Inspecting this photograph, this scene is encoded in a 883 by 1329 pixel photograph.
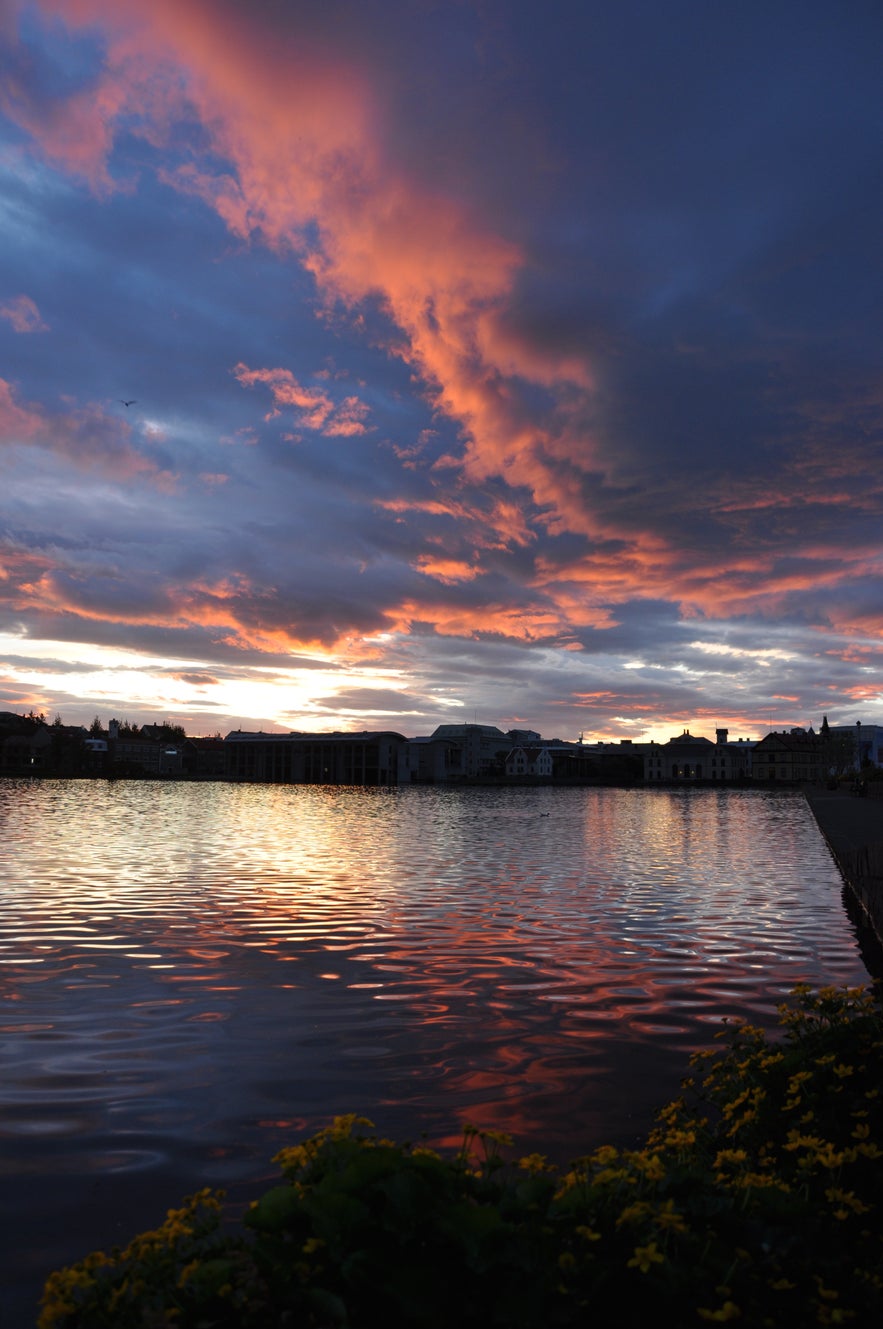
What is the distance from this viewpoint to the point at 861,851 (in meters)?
22.3

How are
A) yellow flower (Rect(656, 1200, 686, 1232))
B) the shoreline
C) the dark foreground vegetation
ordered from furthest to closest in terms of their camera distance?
1. the shoreline
2. yellow flower (Rect(656, 1200, 686, 1232))
3. the dark foreground vegetation

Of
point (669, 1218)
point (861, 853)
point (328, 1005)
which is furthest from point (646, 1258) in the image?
point (861, 853)

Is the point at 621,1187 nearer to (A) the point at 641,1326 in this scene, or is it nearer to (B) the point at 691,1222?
(B) the point at 691,1222

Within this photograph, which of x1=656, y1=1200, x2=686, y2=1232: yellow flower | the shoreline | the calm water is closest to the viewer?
x1=656, y1=1200, x2=686, y2=1232: yellow flower

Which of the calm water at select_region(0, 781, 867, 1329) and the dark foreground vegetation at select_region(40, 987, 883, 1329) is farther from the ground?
the dark foreground vegetation at select_region(40, 987, 883, 1329)

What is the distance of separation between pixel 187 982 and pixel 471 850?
24457mm

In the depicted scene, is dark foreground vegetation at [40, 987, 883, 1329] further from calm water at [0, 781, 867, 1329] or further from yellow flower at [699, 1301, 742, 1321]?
calm water at [0, 781, 867, 1329]

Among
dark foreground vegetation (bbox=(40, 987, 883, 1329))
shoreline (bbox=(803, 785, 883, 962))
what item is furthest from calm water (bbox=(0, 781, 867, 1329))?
dark foreground vegetation (bbox=(40, 987, 883, 1329))

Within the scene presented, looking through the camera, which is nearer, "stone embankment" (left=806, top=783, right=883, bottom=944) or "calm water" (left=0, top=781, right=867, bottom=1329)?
"calm water" (left=0, top=781, right=867, bottom=1329)

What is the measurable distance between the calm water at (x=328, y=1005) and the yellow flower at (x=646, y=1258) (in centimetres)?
379

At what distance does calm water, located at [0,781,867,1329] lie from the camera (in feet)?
25.0

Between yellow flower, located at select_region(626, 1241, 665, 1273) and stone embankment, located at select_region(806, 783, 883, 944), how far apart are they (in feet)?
39.8

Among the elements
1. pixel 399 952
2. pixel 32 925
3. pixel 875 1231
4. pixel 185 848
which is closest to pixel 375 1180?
pixel 875 1231

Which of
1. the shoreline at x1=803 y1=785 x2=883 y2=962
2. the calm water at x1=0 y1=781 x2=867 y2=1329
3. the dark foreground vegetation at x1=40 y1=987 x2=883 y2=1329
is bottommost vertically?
the calm water at x1=0 y1=781 x2=867 y2=1329
